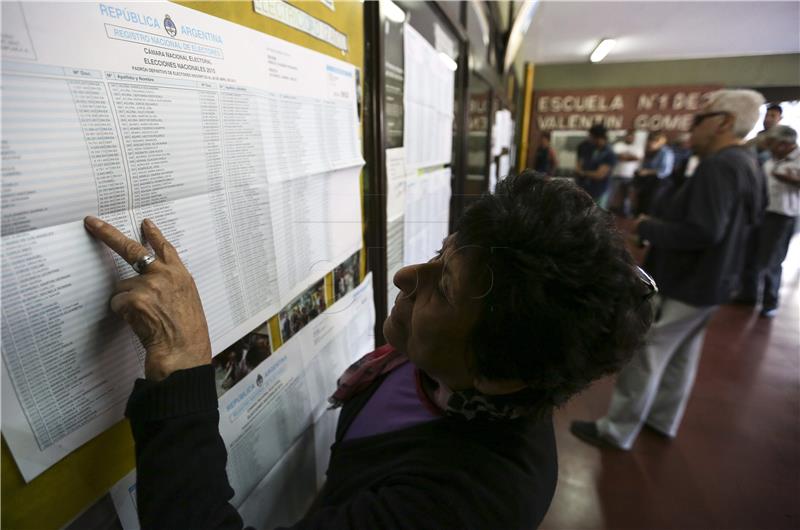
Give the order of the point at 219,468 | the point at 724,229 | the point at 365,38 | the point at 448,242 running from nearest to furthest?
1. the point at 219,468
2. the point at 448,242
3. the point at 365,38
4. the point at 724,229

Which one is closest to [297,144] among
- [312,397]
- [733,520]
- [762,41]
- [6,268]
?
[6,268]

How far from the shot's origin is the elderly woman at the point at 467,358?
417 mm

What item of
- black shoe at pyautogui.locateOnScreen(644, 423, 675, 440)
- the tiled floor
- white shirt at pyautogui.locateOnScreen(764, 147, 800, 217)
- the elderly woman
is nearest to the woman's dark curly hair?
the elderly woman

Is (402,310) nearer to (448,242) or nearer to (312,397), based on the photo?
(448,242)

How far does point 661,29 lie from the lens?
2746 millimetres

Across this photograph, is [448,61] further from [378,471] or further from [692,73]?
[692,73]

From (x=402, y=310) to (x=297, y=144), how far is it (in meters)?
0.33

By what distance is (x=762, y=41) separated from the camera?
1254 mm

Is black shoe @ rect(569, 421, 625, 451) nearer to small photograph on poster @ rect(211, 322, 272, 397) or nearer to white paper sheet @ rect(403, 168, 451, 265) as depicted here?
white paper sheet @ rect(403, 168, 451, 265)

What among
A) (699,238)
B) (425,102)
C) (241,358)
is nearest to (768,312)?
(699,238)

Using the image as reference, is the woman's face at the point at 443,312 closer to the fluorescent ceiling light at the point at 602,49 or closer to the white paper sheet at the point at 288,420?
the white paper sheet at the point at 288,420

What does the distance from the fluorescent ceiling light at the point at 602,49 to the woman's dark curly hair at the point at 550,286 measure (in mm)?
4154

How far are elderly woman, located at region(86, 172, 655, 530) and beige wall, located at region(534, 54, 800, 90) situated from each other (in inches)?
49.3

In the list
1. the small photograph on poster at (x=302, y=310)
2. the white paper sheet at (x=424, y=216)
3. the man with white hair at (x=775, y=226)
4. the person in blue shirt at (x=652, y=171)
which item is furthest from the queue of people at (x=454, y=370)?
the person in blue shirt at (x=652, y=171)
